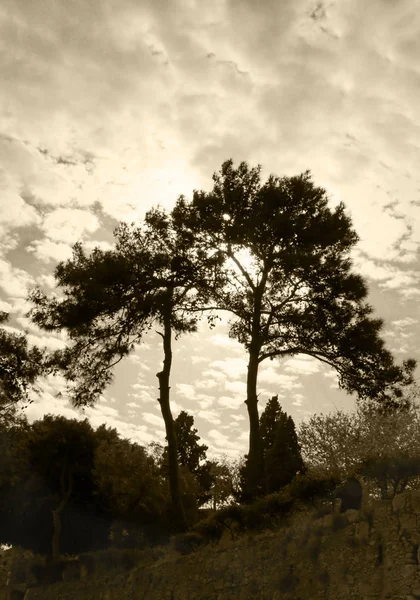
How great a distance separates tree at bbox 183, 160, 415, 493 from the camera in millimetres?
19406

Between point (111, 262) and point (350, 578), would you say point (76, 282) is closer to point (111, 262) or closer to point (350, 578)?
point (111, 262)

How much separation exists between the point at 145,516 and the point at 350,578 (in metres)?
14.5

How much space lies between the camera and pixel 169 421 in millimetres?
20938

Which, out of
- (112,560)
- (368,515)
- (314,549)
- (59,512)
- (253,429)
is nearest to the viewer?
(368,515)

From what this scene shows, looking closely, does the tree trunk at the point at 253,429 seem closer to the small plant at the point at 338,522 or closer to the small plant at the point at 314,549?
the small plant at the point at 314,549

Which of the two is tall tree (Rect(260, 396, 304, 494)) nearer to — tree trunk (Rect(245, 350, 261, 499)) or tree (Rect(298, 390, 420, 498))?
tree (Rect(298, 390, 420, 498))

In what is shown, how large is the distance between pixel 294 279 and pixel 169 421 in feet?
22.8

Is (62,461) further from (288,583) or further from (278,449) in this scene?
(288,583)

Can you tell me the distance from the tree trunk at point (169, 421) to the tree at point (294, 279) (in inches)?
94.3

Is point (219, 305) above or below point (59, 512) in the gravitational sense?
above

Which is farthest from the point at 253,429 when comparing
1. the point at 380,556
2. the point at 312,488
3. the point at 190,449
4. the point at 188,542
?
the point at 190,449

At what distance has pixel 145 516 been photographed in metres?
24.0

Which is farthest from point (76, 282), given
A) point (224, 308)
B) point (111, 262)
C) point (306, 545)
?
point (306, 545)

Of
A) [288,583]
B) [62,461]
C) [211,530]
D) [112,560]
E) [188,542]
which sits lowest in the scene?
[112,560]
